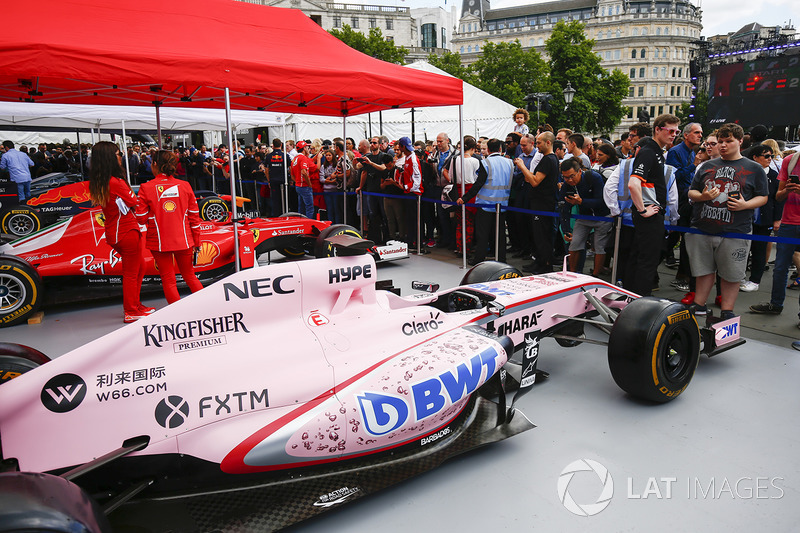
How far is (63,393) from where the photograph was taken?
8.71 feet

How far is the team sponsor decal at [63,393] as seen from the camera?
8.62 feet

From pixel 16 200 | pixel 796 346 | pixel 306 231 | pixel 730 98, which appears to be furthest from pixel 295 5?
pixel 796 346

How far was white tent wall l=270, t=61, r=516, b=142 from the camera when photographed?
2166 centimetres

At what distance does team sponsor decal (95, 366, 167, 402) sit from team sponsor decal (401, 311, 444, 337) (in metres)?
1.54

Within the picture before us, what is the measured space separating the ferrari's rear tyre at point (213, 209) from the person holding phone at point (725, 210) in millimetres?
10423

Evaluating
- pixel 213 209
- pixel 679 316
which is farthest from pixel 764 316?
pixel 213 209

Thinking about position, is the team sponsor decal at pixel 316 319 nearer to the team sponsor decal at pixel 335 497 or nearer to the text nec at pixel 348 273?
the text nec at pixel 348 273

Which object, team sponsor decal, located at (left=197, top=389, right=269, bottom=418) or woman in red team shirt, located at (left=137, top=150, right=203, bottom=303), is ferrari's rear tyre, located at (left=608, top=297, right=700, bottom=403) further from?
woman in red team shirt, located at (left=137, top=150, right=203, bottom=303)

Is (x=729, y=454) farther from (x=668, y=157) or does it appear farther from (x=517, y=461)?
(x=668, y=157)

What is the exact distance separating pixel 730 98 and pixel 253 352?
3208 centimetres

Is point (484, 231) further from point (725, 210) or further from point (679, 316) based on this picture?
point (679, 316)

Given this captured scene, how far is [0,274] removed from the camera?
5977 millimetres

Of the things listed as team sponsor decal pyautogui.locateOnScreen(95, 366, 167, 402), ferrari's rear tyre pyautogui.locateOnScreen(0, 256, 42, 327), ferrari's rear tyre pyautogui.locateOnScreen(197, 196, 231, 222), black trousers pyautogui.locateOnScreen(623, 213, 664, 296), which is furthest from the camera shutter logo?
ferrari's rear tyre pyautogui.locateOnScreen(197, 196, 231, 222)

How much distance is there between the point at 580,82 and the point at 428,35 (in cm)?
7037
